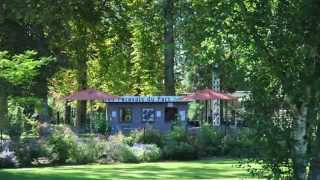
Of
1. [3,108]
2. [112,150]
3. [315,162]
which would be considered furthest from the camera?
[112,150]

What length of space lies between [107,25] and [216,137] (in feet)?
36.2

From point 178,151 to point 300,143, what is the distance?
56.2 ft

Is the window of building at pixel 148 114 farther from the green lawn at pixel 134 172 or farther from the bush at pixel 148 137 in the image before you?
the green lawn at pixel 134 172

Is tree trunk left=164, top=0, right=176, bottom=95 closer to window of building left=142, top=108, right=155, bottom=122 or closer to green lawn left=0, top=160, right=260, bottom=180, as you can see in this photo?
window of building left=142, top=108, right=155, bottom=122

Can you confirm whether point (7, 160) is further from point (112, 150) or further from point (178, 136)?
point (178, 136)

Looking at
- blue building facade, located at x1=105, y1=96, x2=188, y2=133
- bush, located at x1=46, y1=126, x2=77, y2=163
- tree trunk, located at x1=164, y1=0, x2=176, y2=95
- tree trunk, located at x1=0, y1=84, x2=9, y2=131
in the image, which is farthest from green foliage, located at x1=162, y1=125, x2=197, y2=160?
tree trunk, located at x1=164, y1=0, x2=176, y2=95

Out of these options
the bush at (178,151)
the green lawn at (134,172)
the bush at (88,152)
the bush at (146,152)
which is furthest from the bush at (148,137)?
the green lawn at (134,172)

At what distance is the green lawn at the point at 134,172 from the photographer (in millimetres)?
19344

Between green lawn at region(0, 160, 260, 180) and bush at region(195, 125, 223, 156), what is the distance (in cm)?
332

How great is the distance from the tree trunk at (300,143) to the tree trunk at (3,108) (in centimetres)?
890

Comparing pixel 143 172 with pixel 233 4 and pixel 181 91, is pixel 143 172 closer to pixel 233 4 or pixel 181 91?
pixel 233 4

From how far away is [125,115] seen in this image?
3884cm

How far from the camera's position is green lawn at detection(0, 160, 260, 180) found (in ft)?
63.5

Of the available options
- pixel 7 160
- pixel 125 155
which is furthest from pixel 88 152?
pixel 7 160
